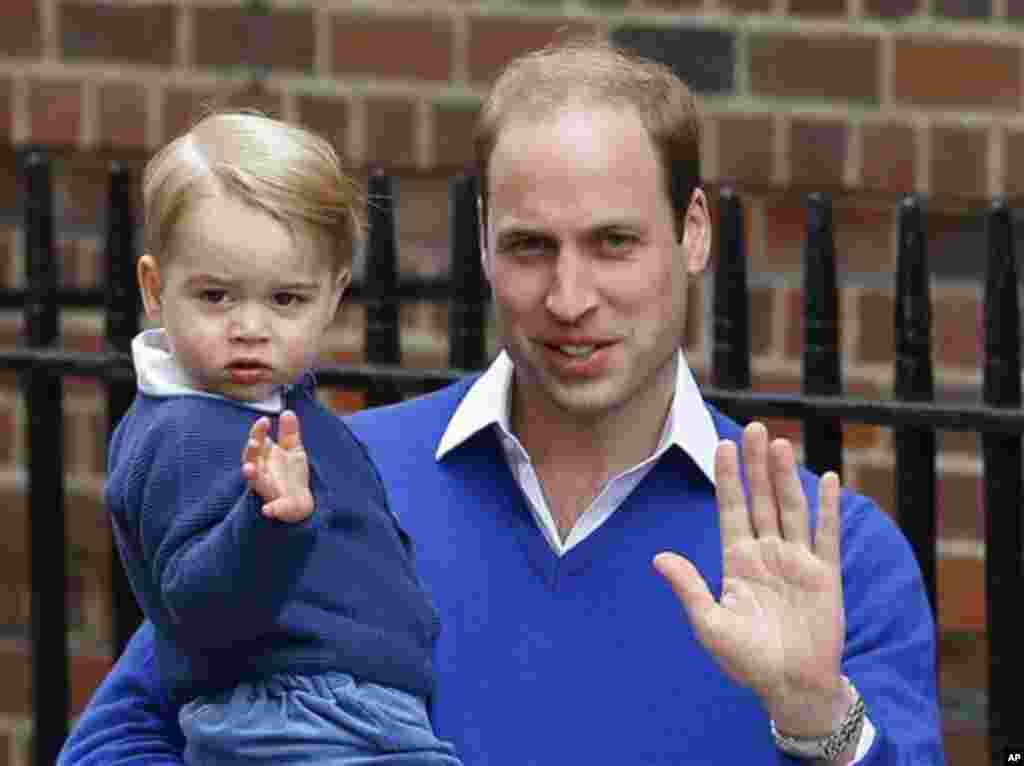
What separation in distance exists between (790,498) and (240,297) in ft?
2.09

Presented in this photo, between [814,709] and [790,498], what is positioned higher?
[790,498]

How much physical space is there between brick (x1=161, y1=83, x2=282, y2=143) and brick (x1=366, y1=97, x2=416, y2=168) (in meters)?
0.18

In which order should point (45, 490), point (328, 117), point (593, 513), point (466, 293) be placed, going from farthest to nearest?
point (328, 117) < point (45, 490) < point (466, 293) < point (593, 513)

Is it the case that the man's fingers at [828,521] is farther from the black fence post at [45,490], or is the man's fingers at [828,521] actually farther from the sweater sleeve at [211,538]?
the black fence post at [45,490]

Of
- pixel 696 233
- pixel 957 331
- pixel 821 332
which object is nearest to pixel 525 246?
pixel 696 233

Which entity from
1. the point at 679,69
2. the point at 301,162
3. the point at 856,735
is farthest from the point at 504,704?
the point at 679,69

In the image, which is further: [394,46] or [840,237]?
[394,46]

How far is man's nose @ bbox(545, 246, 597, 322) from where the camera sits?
10.4 feet

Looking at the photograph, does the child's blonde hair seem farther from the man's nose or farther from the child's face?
the man's nose

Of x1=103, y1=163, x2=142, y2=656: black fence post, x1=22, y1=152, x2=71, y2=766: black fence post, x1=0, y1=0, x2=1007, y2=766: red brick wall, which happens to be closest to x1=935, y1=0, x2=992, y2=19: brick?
x1=0, y1=0, x2=1007, y2=766: red brick wall

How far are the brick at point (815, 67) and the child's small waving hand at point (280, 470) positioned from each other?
2.16 metres

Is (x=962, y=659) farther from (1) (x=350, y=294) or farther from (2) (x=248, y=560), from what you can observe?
(2) (x=248, y=560)

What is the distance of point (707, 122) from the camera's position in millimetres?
4941

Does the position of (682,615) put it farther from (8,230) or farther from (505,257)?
(8,230)
